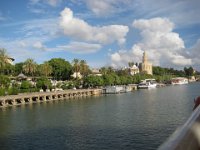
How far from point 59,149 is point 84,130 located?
9.58 m

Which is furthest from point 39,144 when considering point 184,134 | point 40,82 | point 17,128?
point 40,82

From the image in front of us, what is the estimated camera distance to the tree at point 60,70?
167 metres

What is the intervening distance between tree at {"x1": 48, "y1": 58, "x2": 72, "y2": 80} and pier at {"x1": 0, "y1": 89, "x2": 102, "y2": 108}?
112 feet

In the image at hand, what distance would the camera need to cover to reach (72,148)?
30312mm

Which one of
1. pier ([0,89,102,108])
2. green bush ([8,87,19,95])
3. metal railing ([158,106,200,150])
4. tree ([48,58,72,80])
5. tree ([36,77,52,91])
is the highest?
tree ([48,58,72,80])

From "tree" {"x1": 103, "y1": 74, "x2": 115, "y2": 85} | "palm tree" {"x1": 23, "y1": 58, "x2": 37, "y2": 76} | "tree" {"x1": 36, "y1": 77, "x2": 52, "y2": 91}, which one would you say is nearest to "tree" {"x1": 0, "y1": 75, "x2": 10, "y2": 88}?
"tree" {"x1": 36, "y1": 77, "x2": 52, "y2": 91}

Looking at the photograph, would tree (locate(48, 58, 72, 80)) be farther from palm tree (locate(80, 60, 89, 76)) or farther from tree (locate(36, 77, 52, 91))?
tree (locate(36, 77, 52, 91))

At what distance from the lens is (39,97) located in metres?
105

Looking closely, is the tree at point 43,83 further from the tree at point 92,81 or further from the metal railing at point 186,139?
the metal railing at point 186,139

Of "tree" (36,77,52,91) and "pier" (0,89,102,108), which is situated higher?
"tree" (36,77,52,91)

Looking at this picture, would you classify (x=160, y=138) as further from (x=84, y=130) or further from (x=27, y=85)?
(x=27, y=85)

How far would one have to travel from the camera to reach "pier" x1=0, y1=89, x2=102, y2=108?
9094 cm

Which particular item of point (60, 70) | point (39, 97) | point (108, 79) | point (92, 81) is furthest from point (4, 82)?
point (108, 79)

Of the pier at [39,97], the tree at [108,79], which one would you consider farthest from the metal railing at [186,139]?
the tree at [108,79]
